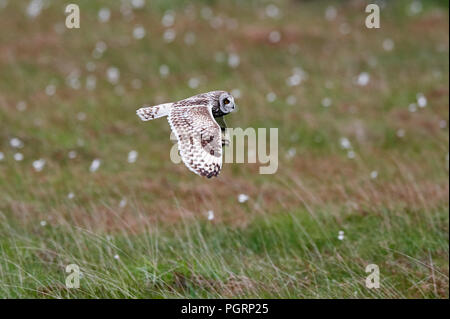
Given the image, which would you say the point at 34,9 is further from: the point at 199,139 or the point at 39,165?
the point at 199,139

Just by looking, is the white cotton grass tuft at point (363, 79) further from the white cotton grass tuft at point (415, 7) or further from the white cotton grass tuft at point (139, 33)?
the white cotton grass tuft at point (415, 7)

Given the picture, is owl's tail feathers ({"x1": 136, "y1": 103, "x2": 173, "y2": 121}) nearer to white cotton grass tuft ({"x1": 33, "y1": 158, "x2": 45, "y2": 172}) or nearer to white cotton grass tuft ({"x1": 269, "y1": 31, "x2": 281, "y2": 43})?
white cotton grass tuft ({"x1": 33, "y1": 158, "x2": 45, "y2": 172})

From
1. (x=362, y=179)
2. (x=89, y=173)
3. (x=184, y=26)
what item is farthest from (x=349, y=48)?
(x=89, y=173)

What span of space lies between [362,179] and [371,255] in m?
2.37

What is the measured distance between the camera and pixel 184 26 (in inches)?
690

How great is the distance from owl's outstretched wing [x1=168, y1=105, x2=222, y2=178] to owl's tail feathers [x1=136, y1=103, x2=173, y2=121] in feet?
0.48

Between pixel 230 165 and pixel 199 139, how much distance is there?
6369 mm

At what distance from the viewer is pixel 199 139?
5.02 m

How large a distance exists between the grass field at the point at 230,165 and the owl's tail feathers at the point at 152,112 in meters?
1.97

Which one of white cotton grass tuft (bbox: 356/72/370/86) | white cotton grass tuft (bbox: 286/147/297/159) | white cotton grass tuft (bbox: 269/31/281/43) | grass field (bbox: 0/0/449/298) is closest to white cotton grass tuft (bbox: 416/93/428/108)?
grass field (bbox: 0/0/449/298)

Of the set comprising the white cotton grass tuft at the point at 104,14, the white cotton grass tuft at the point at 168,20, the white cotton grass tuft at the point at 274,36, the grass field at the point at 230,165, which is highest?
the white cotton grass tuft at the point at 104,14

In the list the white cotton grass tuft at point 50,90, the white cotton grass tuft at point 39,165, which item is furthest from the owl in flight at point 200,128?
the white cotton grass tuft at point 50,90

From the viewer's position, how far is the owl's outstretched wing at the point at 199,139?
4871 mm
